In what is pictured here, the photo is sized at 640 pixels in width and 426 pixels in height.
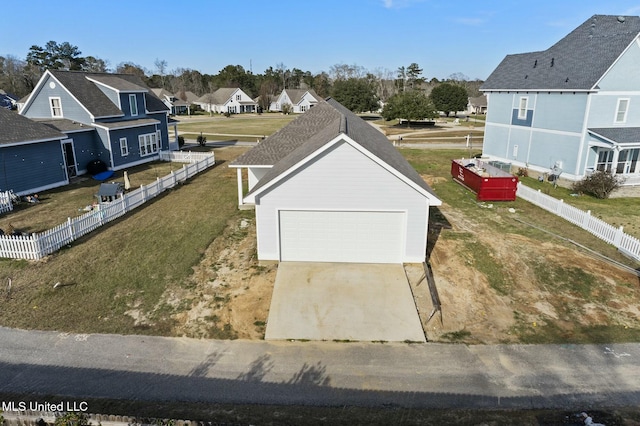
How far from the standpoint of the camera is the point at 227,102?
98562 millimetres

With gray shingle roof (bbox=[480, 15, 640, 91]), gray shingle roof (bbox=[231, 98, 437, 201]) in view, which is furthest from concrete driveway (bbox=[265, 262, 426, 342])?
gray shingle roof (bbox=[480, 15, 640, 91])

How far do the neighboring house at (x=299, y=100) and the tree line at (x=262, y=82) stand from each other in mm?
4867

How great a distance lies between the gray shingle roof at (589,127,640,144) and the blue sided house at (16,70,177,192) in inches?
1377

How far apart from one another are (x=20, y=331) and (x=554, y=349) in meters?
14.7

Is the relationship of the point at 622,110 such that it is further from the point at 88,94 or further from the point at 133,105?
the point at 88,94

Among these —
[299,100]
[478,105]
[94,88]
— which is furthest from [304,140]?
[478,105]

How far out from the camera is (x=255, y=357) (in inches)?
392

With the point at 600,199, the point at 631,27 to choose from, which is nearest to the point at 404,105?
the point at 631,27

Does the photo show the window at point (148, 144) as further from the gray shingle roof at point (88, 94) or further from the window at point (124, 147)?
the gray shingle roof at point (88, 94)

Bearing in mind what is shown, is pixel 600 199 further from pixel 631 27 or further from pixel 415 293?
pixel 415 293

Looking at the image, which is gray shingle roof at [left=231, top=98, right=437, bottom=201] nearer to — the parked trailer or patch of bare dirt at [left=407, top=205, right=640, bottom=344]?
patch of bare dirt at [left=407, top=205, right=640, bottom=344]

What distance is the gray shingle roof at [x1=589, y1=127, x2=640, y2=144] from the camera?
25.5 m

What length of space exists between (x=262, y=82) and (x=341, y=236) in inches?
4835

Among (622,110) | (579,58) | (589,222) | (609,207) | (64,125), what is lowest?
(609,207)
